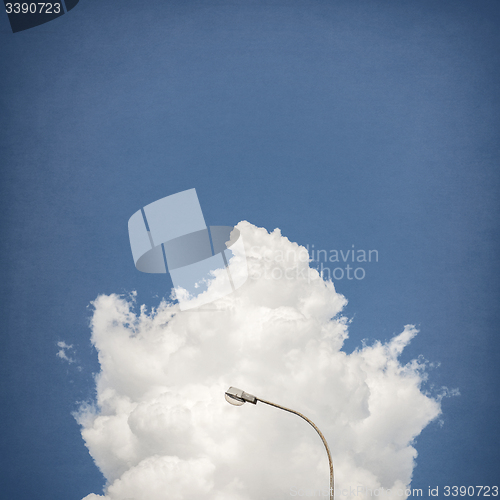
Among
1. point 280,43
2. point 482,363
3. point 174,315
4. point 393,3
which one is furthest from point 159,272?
point 393,3

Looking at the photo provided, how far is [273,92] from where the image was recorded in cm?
779

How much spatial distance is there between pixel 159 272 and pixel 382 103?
5456 mm

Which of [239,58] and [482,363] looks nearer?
[482,363]

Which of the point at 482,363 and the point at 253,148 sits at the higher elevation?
the point at 253,148

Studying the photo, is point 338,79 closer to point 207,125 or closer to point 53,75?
point 207,125

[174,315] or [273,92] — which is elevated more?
[273,92]

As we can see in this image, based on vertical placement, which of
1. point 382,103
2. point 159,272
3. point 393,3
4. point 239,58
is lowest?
point 159,272

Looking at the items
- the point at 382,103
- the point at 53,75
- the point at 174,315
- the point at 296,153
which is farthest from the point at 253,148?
the point at 53,75

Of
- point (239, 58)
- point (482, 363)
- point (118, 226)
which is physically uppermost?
point (239, 58)

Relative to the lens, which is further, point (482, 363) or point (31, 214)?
point (31, 214)

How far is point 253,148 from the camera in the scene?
7773 mm

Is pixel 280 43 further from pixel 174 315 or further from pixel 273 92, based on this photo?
pixel 174 315

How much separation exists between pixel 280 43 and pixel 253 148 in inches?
83.8

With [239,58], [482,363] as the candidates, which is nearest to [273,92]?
[239,58]
